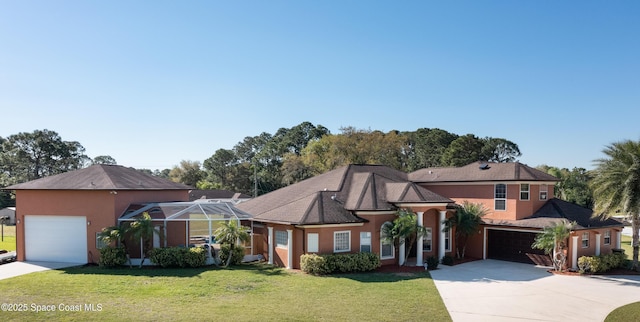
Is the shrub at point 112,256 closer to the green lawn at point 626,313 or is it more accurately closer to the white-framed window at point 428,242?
the white-framed window at point 428,242

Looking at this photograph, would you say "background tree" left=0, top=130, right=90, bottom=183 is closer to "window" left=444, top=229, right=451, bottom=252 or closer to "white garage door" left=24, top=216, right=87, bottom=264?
"white garage door" left=24, top=216, right=87, bottom=264

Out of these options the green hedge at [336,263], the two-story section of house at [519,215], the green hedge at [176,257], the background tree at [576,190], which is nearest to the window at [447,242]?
the two-story section of house at [519,215]

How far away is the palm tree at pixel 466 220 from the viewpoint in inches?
922

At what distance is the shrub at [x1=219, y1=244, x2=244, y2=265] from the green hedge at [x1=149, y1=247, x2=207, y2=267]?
3.54 feet

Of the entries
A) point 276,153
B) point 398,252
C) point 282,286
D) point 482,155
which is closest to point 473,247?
point 398,252

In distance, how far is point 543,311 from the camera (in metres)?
13.8

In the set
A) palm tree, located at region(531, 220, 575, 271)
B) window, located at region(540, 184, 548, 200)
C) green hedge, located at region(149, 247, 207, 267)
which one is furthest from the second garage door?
green hedge, located at region(149, 247, 207, 267)

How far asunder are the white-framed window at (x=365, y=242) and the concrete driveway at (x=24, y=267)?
14818 millimetres

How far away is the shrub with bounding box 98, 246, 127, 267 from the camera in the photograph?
784 inches

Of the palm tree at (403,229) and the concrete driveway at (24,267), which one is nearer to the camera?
the concrete driveway at (24,267)

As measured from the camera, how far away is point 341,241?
820 inches

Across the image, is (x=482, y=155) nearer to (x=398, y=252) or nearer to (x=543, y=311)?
(x=398, y=252)

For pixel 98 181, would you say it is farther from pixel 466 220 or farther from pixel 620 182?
pixel 620 182

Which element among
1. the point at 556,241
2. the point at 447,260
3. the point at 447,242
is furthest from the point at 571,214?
the point at 447,260
